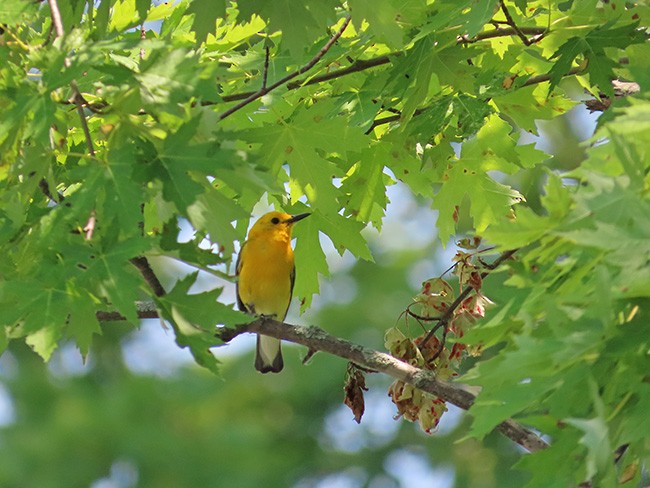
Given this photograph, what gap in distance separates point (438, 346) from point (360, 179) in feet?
2.25

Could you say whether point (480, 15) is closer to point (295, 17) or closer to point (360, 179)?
point (295, 17)

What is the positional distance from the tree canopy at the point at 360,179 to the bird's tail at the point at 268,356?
2.78 m

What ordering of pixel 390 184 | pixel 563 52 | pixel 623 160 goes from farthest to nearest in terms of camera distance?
pixel 390 184
pixel 563 52
pixel 623 160

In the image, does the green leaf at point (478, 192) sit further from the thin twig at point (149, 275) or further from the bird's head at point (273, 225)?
the bird's head at point (273, 225)

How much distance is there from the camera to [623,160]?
204 cm

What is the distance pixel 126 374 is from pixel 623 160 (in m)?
15.8

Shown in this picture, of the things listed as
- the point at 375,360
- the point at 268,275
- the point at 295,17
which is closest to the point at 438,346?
the point at 375,360

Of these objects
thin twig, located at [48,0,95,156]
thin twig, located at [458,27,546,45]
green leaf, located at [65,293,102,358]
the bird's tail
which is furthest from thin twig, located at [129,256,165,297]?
the bird's tail

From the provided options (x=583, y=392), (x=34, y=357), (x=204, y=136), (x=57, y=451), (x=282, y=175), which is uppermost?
(x=204, y=136)

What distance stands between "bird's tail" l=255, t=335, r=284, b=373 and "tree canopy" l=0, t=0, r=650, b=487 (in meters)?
2.78

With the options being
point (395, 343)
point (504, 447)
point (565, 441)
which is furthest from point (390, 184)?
point (504, 447)

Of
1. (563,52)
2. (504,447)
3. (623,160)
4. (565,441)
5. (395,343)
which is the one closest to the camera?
(623,160)

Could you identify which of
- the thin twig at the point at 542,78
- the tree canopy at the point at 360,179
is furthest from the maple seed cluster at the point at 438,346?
the thin twig at the point at 542,78

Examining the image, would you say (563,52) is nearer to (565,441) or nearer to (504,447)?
(565,441)
